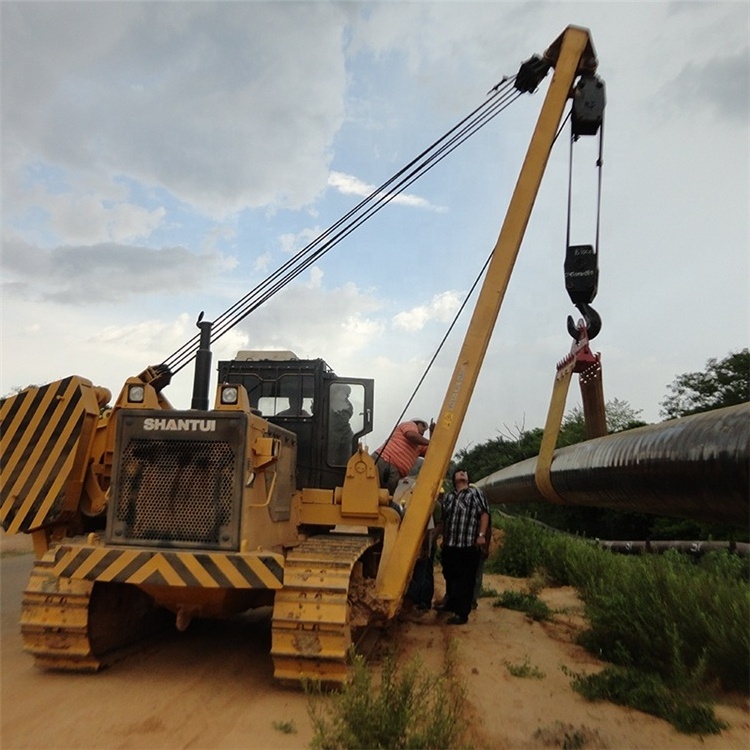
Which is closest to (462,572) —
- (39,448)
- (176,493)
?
(176,493)

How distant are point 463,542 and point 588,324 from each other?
9.22 ft

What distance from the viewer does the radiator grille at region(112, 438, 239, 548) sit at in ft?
17.4

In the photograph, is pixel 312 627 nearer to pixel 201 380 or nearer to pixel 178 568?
pixel 178 568

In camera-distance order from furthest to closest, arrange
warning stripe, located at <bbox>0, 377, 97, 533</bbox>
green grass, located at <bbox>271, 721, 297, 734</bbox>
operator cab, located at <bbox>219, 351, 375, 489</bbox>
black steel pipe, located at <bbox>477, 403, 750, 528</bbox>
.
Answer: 1. operator cab, located at <bbox>219, 351, 375, 489</bbox>
2. warning stripe, located at <bbox>0, 377, 97, 533</bbox>
3. green grass, located at <bbox>271, 721, 297, 734</bbox>
4. black steel pipe, located at <bbox>477, 403, 750, 528</bbox>

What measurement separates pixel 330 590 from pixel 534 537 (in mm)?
8017

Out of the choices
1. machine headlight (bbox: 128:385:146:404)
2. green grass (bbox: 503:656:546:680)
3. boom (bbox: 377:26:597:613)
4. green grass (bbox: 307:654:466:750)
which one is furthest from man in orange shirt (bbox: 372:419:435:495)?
green grass (bbox: 307:654:466:750)

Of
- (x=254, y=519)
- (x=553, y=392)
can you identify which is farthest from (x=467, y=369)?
(x=254, y=519)

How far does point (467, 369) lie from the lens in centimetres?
674

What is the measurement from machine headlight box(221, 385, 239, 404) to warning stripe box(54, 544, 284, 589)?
3.89ft

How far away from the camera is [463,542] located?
776 centimetres

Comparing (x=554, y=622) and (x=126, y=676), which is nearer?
(x=126, y=676)

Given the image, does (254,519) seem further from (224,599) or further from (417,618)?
(417,618)

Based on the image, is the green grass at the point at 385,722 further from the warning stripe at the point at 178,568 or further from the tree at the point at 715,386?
the tree at the point at 715,386

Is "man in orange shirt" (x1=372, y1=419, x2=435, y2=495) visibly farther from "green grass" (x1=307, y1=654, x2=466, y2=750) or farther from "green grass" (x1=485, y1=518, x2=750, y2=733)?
"green grass" (x1=307, y1=654, x2=466, y2=750)
